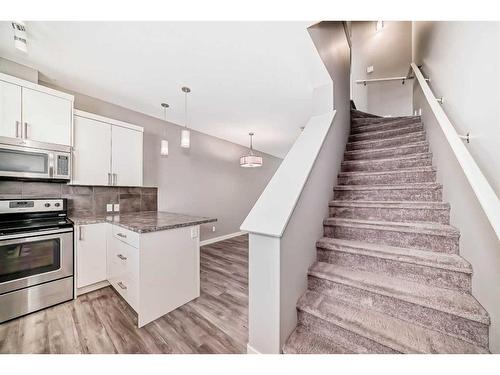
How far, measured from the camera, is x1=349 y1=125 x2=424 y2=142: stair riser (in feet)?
7.55

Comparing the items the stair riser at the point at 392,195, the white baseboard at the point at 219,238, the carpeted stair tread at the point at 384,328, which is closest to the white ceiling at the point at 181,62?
the stair riser at the point at 392,195

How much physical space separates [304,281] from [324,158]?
3.43 feet

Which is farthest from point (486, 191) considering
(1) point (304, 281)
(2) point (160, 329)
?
(2) point (160, 329)

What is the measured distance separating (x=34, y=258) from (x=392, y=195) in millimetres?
3321

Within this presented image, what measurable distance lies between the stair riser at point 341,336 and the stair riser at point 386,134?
2.33 meters

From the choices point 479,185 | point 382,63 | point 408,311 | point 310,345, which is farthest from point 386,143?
point 382,63

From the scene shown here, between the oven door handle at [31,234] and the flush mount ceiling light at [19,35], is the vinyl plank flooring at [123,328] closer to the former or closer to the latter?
the oven door handle at [31,234]

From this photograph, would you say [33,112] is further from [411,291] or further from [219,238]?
[219,238]

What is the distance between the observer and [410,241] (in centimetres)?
139

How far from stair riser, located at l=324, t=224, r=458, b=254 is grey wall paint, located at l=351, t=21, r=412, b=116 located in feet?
10.9

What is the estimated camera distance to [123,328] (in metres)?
1.56

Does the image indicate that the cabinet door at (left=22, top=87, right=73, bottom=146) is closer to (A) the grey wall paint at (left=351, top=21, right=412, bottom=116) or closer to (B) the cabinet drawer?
(B) the cabinet drawer
